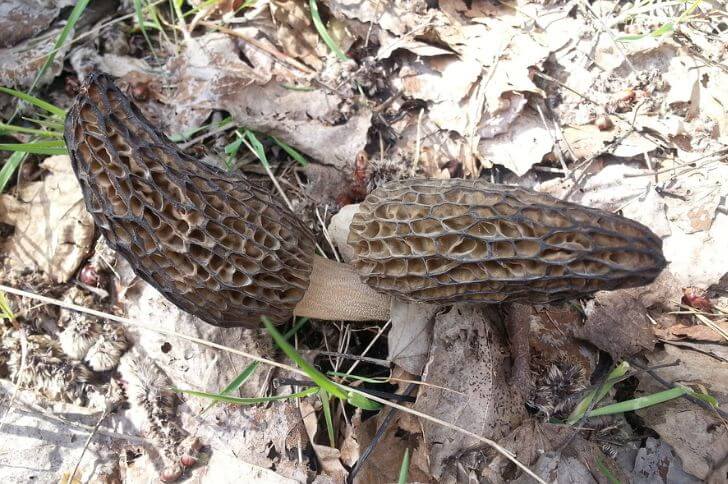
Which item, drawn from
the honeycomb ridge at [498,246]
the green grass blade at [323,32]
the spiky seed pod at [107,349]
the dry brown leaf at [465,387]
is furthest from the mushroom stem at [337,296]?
the green grass blade at [323,32]

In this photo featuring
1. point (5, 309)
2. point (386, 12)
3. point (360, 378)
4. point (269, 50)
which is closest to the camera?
point (360, 378)

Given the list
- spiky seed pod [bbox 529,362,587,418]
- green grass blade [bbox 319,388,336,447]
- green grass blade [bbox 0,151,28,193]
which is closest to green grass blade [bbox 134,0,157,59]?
green grass blade [bbox 0,151,28,193]

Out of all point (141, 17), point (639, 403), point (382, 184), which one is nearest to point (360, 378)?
point (382, 184)

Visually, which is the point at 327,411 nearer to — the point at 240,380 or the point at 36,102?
the point at 240,380

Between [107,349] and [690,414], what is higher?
[107,349]

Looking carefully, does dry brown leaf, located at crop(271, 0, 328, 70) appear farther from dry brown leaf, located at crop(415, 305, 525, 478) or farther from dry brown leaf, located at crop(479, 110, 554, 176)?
dry brown leaf, located at crop(415, 305, 525, 478)

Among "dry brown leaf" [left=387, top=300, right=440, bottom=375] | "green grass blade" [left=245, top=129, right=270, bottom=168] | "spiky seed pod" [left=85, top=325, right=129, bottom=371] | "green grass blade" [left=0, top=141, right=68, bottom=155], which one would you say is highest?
"green grass blade" [left=0, top=141, right=68, bottom=155]

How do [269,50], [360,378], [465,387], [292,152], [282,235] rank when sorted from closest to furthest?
[282,235]
[465,387]
[360,378]
[292,152]
[269,50]

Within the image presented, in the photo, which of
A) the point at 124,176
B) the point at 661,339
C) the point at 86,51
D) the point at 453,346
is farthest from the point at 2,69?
the point at 661,339
